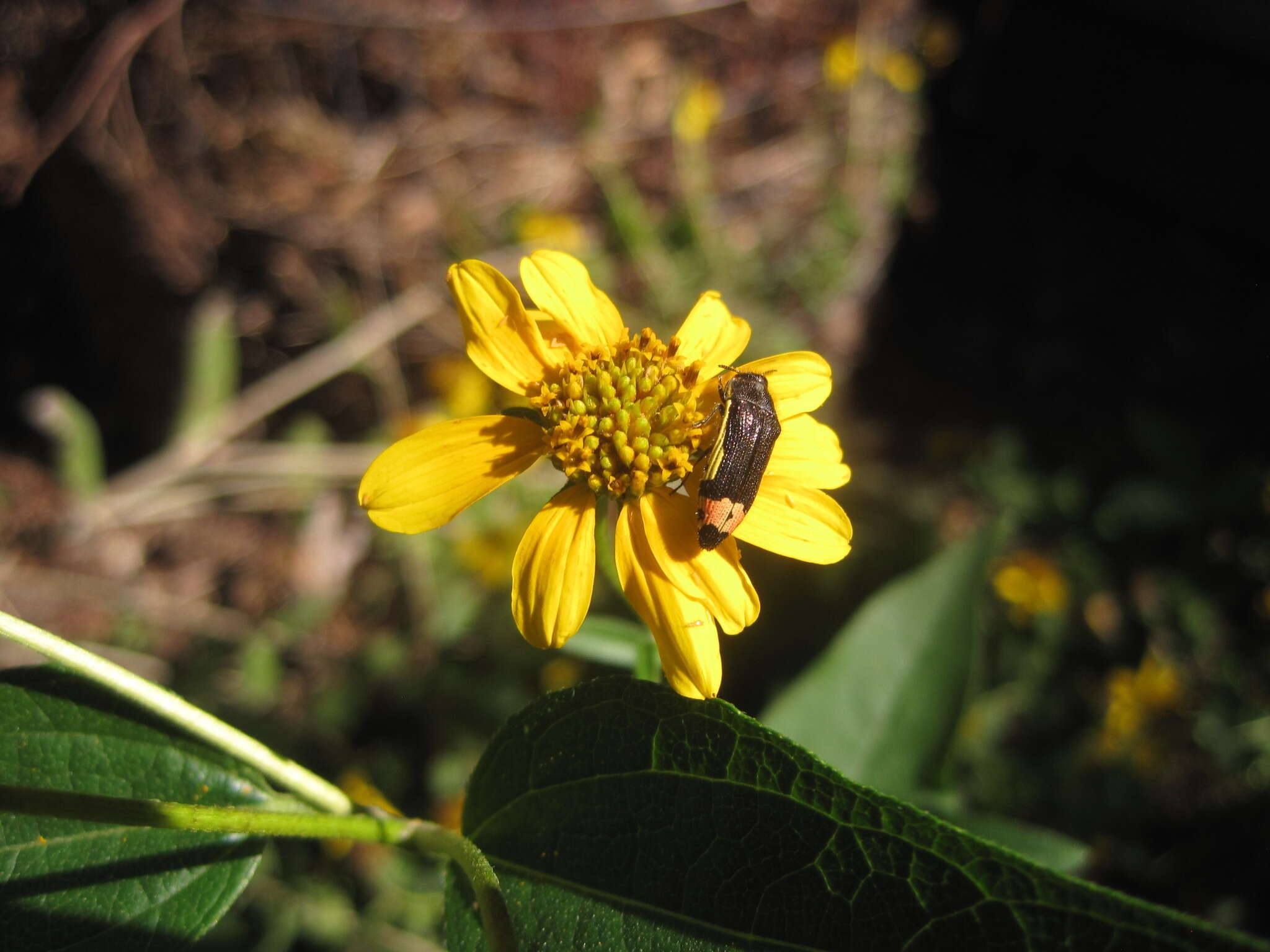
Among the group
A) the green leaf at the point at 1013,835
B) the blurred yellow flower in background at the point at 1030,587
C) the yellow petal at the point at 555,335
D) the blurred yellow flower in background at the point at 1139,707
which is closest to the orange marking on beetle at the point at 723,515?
the yellow petal at the point at 555,335

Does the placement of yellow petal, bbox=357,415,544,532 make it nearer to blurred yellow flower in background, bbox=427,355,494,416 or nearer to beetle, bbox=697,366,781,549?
beetle, bbox=697,366,781,549

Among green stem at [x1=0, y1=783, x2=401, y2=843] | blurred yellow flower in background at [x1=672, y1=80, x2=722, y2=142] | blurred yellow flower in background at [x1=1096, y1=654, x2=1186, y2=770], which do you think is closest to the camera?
green stem at [x1=0, y1=783, x2=401, y2=843]

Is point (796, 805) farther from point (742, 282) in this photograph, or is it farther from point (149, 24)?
point (149, 24)

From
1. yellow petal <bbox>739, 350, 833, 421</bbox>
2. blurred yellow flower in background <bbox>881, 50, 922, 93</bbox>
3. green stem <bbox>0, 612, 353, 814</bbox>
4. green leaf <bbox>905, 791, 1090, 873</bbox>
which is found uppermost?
blurred yellow flower in background <bbox>881, 50, 922, 93</bbox>

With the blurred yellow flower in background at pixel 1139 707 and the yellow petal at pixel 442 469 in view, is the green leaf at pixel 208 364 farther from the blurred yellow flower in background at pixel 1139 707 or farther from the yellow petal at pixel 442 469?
the blurred yellow flower in background at pixel 1139 707

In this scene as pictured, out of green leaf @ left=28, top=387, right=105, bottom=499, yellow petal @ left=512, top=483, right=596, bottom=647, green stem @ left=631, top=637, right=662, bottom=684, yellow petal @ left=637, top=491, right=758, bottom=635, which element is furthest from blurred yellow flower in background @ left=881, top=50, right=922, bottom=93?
green leaf @ left=28, top=387, right=105, bottom=499
